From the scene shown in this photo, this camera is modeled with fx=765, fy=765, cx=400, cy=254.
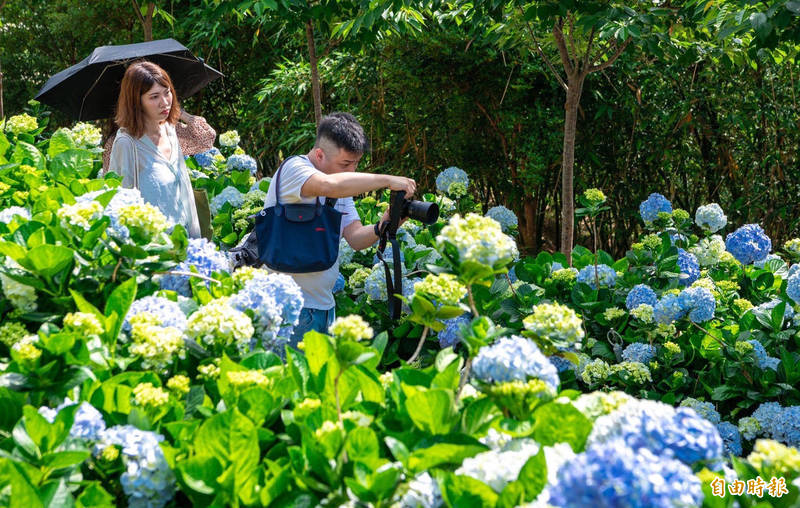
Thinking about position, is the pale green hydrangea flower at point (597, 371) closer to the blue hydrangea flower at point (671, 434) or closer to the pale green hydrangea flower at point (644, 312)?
the pale green hydrangea flower at point (644, 312)

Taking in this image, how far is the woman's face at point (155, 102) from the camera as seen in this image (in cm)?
282

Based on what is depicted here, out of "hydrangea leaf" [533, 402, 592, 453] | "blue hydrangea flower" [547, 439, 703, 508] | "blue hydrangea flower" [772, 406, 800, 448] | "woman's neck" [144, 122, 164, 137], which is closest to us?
"blue hydrangea flower" [547, 439, 703, 508]

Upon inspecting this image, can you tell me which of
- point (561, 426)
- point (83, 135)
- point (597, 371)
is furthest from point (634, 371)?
point (83, 135)

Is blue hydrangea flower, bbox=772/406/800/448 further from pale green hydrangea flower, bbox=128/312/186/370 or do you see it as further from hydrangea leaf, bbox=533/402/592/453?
pale green hydrangea flower, bbox=128/312/186/370

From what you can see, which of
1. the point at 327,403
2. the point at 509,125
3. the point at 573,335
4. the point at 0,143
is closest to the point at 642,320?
the point at 573,335

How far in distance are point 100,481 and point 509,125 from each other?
436 centimetres

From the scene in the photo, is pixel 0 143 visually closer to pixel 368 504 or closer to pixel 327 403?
pixel 327 403

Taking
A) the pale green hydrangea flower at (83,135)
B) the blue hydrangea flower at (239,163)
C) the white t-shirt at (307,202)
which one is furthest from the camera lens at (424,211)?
the blue hydrangea flower at (239,163)

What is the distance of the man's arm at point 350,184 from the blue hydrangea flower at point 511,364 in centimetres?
134

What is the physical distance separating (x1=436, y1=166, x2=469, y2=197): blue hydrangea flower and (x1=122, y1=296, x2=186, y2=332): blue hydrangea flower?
2.23 meters

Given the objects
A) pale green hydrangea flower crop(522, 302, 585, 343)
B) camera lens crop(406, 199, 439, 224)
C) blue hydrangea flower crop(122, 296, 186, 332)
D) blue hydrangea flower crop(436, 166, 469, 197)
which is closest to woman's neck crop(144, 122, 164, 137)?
camera lens crop(406, 199, 439, 224)

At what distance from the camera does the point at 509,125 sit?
5.16m

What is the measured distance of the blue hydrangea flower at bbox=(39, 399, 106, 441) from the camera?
3.69 ft

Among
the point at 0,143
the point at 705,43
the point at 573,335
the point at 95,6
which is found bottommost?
the point at 573,335
